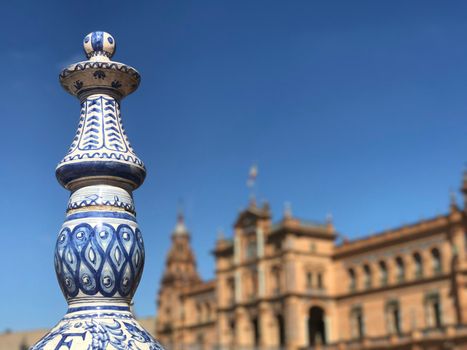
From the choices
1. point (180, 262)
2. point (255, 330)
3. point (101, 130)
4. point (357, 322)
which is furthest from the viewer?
point (180, 262)

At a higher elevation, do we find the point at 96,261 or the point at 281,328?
the point at 281,328

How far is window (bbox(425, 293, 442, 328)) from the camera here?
4759 cm

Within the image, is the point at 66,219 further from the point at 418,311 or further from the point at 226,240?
the point at 226,240

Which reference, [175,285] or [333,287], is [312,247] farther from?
[175,285]

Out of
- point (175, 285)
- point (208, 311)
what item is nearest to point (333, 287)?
point (208, 311)

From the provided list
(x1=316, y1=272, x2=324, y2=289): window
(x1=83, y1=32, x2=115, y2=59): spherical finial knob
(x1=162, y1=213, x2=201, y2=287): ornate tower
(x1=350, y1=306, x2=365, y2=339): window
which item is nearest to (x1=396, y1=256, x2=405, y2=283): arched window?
(x1=350, y1=306, x2=365, y2=339): window

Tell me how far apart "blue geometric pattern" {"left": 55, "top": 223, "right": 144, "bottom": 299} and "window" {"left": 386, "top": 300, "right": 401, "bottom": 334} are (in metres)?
48.3

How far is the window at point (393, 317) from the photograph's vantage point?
50.2 metres

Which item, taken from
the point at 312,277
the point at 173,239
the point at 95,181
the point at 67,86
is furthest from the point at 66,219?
the point at 173,239

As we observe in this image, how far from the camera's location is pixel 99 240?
13.1 feet

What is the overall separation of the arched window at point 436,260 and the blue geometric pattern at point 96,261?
152 ft

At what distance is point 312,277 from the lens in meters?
55.7

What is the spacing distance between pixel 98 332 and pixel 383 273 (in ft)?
164

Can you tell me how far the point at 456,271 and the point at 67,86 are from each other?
44.4 meters
